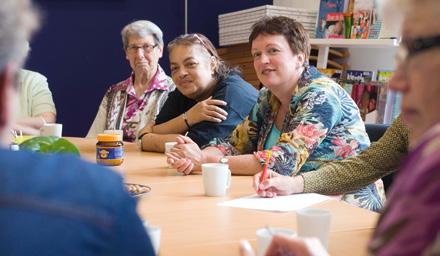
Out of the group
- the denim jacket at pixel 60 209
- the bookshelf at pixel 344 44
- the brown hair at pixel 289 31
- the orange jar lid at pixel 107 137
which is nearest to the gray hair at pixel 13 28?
the denim jacket at pixel 60 209

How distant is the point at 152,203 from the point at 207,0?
10.2 feet

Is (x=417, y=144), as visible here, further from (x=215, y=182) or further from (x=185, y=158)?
(x=185, y=158)

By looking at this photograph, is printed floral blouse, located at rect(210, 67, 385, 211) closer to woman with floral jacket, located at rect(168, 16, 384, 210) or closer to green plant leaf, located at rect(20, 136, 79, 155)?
woman with floral jacket, located at rect(168, 16, 384, 210)

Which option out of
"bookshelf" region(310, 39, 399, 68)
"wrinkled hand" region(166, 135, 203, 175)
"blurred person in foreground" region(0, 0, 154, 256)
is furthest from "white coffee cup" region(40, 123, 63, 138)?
"blurred person in foreground" region(0, 0, 154, 256)

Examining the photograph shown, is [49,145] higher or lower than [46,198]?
lower

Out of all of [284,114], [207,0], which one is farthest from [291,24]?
[207,0]

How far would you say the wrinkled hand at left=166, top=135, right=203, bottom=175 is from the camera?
2031 millimetres

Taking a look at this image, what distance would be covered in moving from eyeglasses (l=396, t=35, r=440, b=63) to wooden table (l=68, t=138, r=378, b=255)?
0.58m

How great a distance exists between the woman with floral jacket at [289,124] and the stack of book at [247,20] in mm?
1341

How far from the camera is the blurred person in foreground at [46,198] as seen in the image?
0.57 m

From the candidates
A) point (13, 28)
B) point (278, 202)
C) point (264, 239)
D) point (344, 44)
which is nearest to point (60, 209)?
point (13, 28)

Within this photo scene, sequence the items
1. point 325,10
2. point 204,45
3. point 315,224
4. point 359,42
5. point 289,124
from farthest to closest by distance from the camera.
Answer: point 325,10 → point 359,42 → point 204,45 → point 289,124 → point 315,224

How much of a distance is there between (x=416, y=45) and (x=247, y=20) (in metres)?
3.26

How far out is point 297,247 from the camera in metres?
0.86
